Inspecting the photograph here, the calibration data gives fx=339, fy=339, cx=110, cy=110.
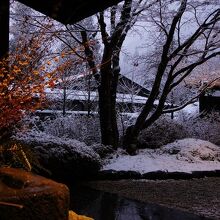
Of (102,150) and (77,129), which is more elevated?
(77,129)

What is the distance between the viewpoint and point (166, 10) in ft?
36.4

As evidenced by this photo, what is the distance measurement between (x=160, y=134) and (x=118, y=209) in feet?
24.3

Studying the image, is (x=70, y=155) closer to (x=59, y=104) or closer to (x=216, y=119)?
(x=216, y=119)

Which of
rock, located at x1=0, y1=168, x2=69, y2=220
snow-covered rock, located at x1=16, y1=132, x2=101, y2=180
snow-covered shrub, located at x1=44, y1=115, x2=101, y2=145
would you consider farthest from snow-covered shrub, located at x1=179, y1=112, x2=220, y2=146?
rock, located at x1=0, y1=168, x2=69, y2=220

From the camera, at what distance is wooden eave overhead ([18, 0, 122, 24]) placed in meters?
3.18

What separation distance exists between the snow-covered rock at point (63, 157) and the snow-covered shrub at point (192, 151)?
3.38m

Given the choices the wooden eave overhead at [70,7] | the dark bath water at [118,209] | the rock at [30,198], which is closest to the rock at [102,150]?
the dark bath water at [118,209]

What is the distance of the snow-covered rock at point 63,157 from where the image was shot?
770 centimetres

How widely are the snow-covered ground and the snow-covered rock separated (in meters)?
0.99

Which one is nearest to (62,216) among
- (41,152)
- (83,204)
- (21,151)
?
(21,151)

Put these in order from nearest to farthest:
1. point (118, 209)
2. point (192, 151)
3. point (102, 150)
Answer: point (118, 209) → point (102, 150) → point (192, 151)

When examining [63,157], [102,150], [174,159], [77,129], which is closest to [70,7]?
[63,157]

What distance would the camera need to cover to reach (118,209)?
572 centimetres

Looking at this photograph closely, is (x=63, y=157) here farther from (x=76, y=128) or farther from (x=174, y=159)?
(x=76, y=128)
